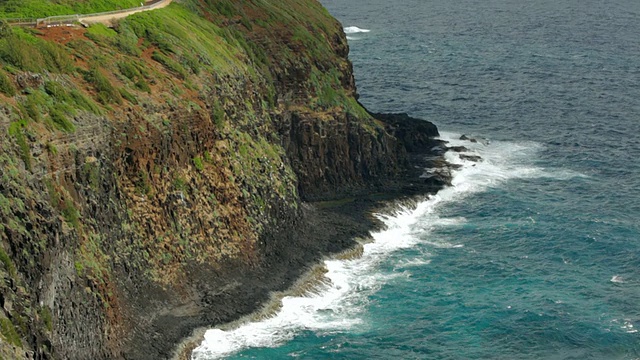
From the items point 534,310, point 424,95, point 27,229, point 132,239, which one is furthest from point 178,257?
point 424,95

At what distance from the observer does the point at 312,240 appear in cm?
9381

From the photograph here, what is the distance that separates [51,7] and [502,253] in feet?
139

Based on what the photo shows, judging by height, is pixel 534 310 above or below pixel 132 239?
below

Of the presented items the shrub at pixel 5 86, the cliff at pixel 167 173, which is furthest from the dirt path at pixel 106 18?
the shrub at pixel 5 86

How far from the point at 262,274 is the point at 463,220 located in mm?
24628

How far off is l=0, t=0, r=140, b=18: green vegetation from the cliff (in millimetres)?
3421

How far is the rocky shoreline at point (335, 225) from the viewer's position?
8050cm

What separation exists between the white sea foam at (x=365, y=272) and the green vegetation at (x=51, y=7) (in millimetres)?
29432

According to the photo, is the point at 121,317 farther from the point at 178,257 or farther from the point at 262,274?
Answer: the point at 262,274

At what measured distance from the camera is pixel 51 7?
3588 inches

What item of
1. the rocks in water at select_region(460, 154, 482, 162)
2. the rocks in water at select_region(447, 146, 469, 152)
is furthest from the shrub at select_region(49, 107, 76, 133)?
the rocks in water at select_region(447, 146, 469, 152)

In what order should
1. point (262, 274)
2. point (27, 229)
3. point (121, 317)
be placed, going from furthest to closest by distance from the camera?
point (262, 274) < point (121, 317) < point (27, 229)

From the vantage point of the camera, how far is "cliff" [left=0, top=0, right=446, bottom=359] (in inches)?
2638

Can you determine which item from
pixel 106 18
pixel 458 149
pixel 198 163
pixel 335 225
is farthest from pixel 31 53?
pixel 458 149
